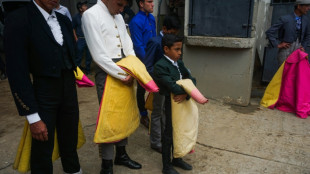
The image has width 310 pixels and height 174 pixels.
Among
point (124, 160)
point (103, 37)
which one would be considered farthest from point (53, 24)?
point (124, 160)

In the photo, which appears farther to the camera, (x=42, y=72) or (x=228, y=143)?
(x=228, y=143)

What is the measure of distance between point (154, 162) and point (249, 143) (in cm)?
128

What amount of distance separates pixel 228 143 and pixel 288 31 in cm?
242

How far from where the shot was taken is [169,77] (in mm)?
2500

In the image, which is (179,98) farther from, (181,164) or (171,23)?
(171,23)

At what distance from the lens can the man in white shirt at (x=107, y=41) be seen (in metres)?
2.36

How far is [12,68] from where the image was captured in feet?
5.90

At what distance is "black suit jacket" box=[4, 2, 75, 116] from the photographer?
5.87 ft

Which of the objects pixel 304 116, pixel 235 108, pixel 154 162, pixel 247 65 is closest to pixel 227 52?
pixel 247 65

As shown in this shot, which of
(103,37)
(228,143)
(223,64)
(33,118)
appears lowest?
(228,143)

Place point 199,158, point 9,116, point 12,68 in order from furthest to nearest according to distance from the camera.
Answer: point 9,116
point 199,158
point 12,68

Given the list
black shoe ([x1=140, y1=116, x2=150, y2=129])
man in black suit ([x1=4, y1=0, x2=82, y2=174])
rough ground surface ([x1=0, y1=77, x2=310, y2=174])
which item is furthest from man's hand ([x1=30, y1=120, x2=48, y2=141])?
black shoe ([x1=140, y1=116, x2=150, y2=129])

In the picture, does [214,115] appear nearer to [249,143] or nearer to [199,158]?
[249,143]

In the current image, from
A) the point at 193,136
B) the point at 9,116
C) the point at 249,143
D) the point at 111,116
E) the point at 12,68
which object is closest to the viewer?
the point at 12,68
